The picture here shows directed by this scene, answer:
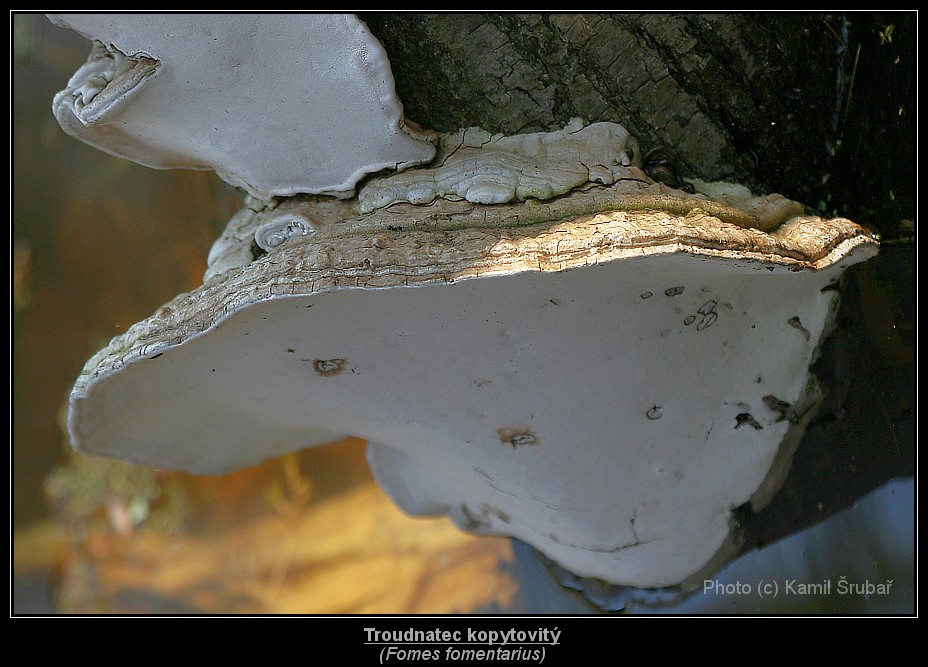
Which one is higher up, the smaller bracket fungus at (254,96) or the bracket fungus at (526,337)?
the smaller bracket fungus at (254,96)

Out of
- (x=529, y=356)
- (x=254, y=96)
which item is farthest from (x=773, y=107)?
(x=254, y=96)

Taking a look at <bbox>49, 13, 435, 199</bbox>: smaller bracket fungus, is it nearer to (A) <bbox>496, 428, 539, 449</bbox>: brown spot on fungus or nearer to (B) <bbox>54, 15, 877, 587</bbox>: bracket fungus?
(B) <bbox>54, 15, 877, 587</bbox>: bracket fungus

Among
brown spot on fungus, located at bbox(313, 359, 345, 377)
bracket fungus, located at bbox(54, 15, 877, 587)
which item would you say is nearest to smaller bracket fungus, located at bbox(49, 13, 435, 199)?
bracket fungus, located at bbox(54, 15, 877, 587)

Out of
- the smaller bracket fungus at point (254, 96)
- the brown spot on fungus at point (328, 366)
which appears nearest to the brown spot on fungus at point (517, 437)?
the brown spot on fungus at point (328, 366)

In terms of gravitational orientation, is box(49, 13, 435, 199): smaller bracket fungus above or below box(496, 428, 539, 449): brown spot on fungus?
above

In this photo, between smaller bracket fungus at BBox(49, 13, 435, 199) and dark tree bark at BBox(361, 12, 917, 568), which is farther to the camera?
dark tree bark at BBox(361, 12, 917, 568)

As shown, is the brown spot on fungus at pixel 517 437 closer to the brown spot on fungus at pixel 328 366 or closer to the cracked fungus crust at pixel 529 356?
the cracked fungus crust at pixel 529 356

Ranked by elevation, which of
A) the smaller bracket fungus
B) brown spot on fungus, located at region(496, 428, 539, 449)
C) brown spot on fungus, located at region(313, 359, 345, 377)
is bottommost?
brown spot on fungus, located at region(496, 428, 539, 449)

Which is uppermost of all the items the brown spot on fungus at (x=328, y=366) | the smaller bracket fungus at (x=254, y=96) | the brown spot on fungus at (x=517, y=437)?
the smaller bracket fungus at (x=254, y=96)
